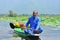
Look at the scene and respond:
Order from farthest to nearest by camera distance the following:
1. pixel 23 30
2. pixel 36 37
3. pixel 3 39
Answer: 1. pixel 3 39
2. pixel 23 30
3. pixel 36 37

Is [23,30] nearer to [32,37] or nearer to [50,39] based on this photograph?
[32,37]

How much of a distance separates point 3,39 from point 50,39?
2377 mm

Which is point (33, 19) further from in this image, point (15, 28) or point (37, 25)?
point (15, 28)

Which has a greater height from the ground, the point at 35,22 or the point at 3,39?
the point at 35,22

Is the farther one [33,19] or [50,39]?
[50,39]

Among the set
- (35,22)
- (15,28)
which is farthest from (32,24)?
(15,28)

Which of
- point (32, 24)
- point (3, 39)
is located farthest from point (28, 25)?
point (3, 39)

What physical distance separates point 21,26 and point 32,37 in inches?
37.4

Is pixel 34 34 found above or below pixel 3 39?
above

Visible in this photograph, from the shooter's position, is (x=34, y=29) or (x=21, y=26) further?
(x=21, y=26)

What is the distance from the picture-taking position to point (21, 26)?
1092 centimetres

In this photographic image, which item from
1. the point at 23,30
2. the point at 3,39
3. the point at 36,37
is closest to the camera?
the point at 36,37

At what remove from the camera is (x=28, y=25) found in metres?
10.5

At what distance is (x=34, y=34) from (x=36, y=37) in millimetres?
127
